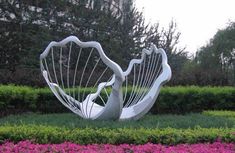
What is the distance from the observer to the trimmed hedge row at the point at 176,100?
11.4 m

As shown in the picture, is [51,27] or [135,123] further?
[51,27]

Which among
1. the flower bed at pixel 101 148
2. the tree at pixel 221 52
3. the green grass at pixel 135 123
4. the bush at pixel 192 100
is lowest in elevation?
the flower bed at pixel 101 148

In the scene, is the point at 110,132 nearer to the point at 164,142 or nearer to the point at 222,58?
the point at 164,142

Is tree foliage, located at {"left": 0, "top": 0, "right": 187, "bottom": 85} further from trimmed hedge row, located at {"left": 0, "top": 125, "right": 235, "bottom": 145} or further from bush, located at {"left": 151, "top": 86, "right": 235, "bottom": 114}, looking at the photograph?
trimmed hedge row, located at {"left": 0, "top": 125, "right": 235, "bottom": 145}

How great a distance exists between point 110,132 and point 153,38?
16714 mm

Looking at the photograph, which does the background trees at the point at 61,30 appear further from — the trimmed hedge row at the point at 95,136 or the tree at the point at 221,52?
the trimmed hedge row at the point at 95,136

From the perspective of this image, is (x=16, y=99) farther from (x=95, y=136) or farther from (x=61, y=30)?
(x=61, y=30)

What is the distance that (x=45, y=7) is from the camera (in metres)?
19.2

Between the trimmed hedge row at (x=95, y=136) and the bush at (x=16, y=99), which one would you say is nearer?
the trimmed hedge row at (x=95, y=136)

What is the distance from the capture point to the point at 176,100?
1198 centimetres

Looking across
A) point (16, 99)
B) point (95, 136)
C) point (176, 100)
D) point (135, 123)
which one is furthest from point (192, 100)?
point (95, 136)

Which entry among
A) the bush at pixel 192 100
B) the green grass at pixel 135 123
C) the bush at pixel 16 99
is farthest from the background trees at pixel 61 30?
the green grass at pixel 135 123

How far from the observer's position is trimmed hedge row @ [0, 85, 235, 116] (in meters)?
11.4

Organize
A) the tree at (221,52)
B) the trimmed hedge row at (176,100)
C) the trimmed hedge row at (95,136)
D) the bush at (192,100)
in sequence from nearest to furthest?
the trimmed hedge row at (95,136) → the trimmed hedge row at (176,100) → the bush at (192,100) → the tree at (221,52)
